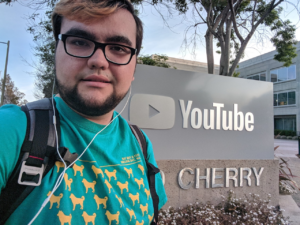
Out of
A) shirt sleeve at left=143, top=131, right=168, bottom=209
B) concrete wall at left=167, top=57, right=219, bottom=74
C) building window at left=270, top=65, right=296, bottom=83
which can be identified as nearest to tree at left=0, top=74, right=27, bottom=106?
concrete wall at left=167, top=57, right=219, bottom=74

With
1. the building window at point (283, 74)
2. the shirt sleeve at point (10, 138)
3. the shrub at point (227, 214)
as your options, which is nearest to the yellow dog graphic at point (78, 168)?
the shirt sleeve at point (10, 138)

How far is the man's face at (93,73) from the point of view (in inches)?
35.6

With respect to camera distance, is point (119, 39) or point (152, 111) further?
point (152, 111)

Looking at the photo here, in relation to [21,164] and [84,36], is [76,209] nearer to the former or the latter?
[21,164]

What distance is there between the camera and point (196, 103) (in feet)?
12.4

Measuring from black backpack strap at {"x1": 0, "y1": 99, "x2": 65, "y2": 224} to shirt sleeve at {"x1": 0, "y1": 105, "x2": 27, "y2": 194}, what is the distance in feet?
0.05

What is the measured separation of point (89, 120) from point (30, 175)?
0.35 metres

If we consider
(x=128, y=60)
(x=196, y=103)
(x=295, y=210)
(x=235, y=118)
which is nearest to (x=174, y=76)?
(x=196, y=103)

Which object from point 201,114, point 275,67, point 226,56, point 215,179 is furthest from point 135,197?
point 275,67

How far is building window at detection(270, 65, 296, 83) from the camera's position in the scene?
26.8 m

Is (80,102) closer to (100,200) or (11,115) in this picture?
(11,115)

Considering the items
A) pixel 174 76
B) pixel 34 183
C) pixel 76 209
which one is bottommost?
pixel 76 209

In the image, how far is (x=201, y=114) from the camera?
379cm

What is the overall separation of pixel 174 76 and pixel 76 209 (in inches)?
123
